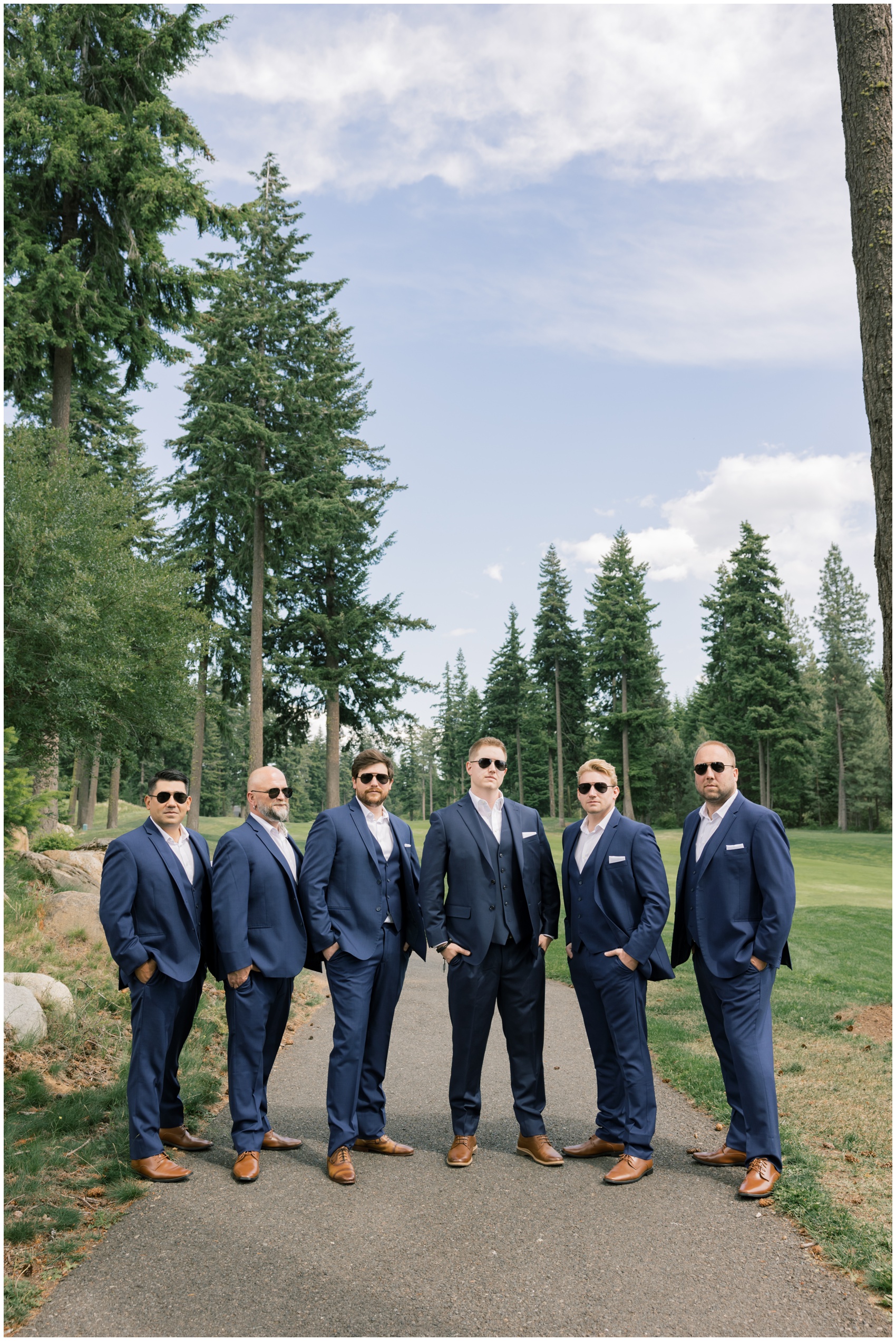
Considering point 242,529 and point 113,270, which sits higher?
point 113,270

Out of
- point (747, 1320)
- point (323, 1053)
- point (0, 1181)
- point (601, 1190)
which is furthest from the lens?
point (323, 1053)

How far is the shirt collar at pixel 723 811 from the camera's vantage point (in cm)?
549

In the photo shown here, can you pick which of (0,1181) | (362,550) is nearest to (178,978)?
(0,1181)

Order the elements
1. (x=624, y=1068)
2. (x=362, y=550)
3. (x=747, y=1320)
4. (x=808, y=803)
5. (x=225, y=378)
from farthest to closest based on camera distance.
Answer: (x=808, y=803)
(x=362, y=550)
(x=225, y=378)
(x=624, y=1068)
(x=747, y=1320)

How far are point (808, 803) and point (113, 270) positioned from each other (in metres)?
56.9

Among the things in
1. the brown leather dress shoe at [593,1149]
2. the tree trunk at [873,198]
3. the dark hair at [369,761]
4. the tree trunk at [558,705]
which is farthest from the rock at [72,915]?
the tree trunk at [558,705]

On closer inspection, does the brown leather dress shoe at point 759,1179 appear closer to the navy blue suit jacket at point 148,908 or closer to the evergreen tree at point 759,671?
the navy blue suit jacket at point 148,908

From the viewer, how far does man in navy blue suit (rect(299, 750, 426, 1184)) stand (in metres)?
5.34

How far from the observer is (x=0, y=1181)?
420 centimetres

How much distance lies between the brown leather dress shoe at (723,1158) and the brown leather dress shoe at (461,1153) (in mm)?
1343

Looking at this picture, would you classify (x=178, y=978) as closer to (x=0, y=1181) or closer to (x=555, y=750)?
(x=0, y=1181)

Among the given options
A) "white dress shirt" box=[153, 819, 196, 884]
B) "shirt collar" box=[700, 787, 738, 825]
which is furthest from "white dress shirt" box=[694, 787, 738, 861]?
"white dress shirt" box=[153, 819, 196, 884]

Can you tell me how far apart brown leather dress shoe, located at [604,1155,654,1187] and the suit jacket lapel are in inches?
71.0

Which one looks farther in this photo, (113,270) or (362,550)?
(362,550)
